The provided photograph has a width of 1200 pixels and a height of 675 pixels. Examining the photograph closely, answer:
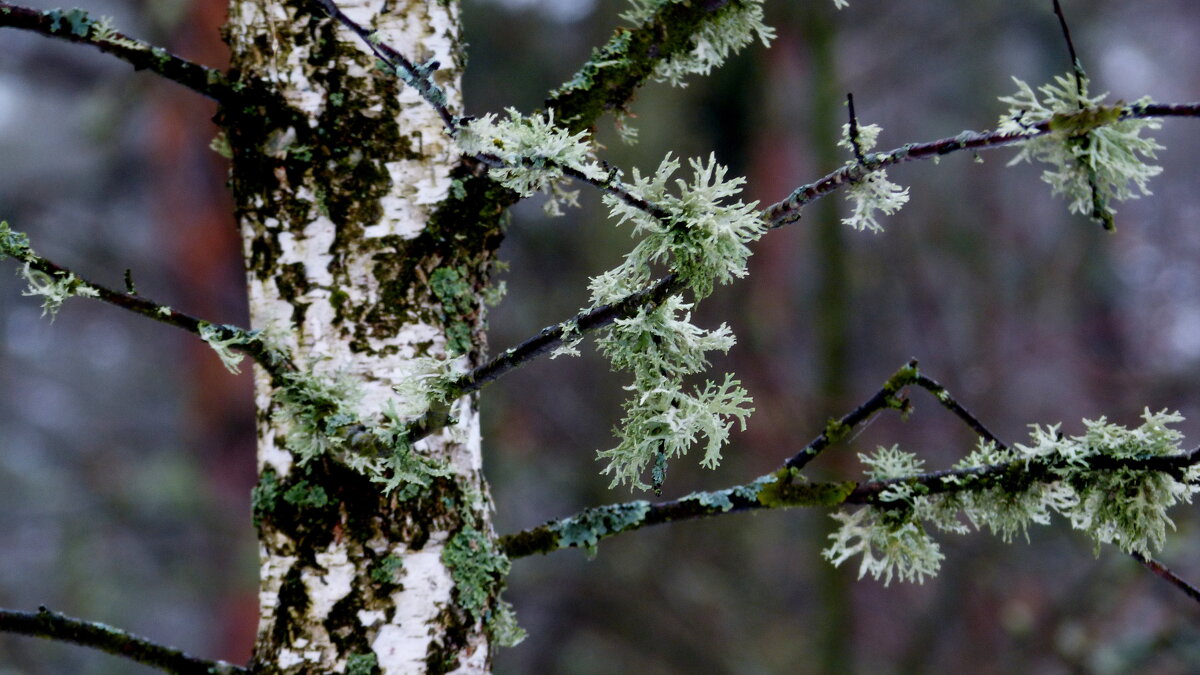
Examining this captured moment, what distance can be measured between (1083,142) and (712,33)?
472 mm

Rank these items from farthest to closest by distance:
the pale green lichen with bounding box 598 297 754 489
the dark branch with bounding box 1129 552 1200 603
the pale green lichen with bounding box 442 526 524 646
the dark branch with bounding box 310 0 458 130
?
the pale green lichen with bounding box 442 526 524 646 < the dark branch with bounding box 1129 552 1200 603 < the pale green lichen with bounding box 598 297 754 489 < the dark branch with bounding box 310 0 458 130

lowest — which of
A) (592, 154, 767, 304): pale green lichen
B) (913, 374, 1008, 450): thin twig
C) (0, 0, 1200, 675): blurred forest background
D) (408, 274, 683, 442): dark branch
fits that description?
(913, 374, 1008, 450): thin twig

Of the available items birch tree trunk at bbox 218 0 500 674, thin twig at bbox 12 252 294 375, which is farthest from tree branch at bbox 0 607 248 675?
thin twig at bbox 12 252 294 375

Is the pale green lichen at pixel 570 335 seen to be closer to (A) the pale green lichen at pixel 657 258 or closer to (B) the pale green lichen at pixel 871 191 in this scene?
(A) the pale green lichen at pixel 657 258

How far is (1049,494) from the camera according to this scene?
3.33 feet

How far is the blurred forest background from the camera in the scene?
13.7ft

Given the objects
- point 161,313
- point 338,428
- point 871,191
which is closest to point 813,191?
point 871,191

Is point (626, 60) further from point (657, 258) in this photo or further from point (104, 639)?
point (104, 639)

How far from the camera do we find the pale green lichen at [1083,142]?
0.84m

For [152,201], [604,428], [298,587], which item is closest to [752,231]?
[298,587]

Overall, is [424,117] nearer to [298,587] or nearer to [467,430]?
[467,430]

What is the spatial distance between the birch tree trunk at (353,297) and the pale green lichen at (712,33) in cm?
28

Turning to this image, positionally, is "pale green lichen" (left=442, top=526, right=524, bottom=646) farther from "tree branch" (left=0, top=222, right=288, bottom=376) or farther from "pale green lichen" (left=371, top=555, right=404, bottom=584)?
"tree branch" (left=0, top=222, right=288, bottom=376)

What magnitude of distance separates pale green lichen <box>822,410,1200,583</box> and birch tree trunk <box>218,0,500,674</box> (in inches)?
18.5
